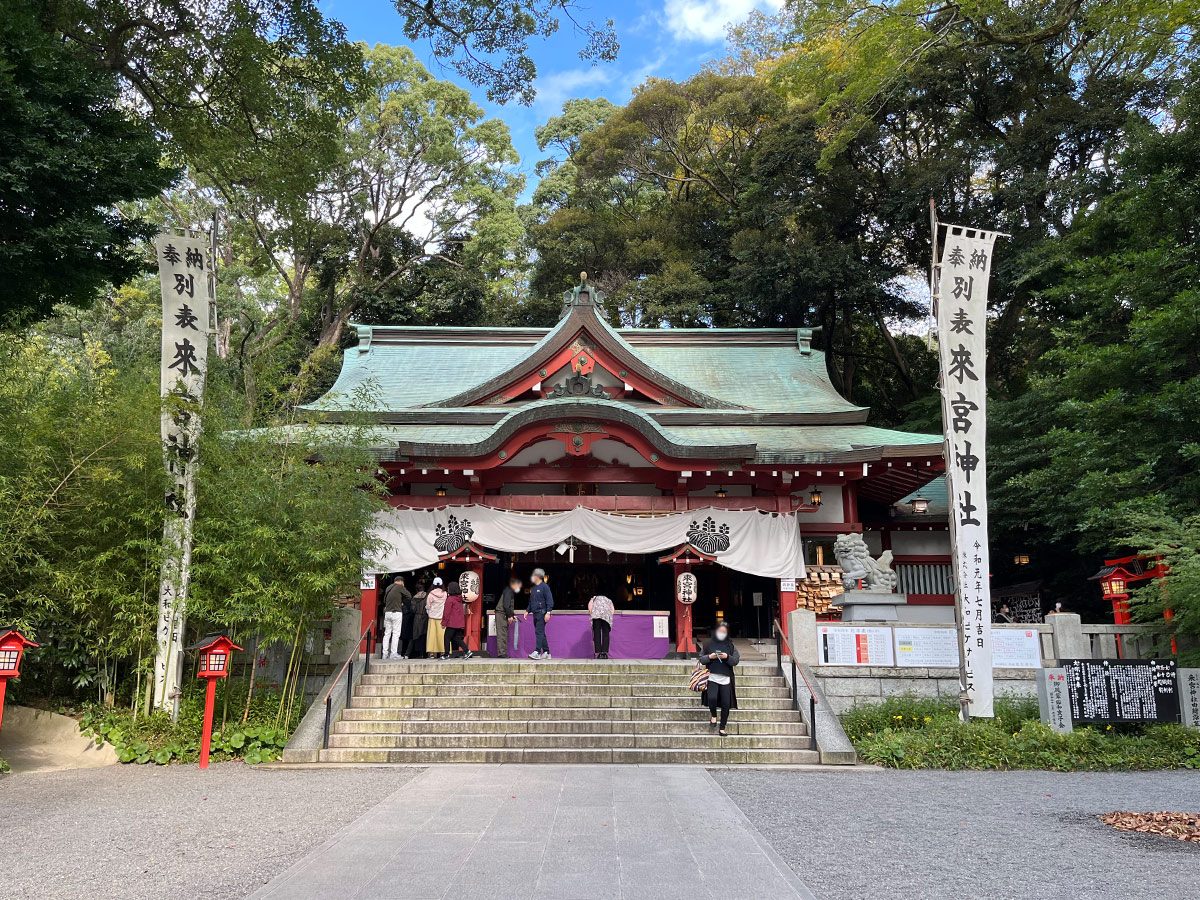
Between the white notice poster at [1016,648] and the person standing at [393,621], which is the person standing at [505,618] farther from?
the white notice poster at [1016,648]

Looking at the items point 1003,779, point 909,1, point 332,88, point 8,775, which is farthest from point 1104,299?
point 8,775

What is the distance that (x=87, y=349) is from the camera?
21.5 meters

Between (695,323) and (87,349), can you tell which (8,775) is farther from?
(695,323)

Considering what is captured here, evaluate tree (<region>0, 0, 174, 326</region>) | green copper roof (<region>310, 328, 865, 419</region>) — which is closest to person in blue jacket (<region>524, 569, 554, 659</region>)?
green copper roof (<region>310, 328, 865, 419</region>)

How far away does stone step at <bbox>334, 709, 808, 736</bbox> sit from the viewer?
910 centimetres

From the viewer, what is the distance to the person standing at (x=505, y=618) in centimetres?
1188

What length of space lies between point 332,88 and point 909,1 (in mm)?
11017

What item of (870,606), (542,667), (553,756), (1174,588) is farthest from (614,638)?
(1174,588)

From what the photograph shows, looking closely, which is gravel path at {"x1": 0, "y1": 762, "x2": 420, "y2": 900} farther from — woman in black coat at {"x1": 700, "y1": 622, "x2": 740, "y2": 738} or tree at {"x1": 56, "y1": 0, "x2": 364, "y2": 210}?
tree at {"x1": 56, "y1": 0, "x2": 364, "y2": 210}

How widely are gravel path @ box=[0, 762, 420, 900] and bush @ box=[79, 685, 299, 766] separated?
0.23m

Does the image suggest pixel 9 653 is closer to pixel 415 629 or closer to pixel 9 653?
pixel 9 653

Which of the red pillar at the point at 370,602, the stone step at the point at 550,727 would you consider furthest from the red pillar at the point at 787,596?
the red pillar at the point at 370,602

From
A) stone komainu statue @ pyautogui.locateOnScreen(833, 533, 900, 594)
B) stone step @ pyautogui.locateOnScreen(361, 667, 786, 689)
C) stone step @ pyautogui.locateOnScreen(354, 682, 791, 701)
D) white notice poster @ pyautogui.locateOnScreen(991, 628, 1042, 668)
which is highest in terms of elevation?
stone komainu statue @ pyautogui.locateOnScreen(833, 533, 900, 594)

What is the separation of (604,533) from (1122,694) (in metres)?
7.38
